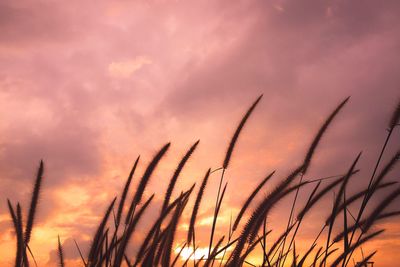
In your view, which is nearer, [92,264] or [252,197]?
[92,264]

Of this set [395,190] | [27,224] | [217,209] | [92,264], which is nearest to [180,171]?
[217,209]

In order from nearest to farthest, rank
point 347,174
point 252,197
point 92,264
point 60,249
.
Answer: point 92,264
point 347,174
point 252,197
point 60,249

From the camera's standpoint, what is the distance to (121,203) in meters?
4.29

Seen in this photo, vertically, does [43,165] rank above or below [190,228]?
above

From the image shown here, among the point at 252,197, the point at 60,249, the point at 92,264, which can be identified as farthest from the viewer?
the point at 60,249

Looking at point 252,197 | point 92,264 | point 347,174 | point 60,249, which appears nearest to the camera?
point 92,264

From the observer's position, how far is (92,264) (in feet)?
12.0

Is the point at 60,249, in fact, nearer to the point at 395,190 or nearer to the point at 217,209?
the point at 217,209

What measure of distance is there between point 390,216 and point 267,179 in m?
1.31

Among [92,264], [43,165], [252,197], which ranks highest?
[43,165]

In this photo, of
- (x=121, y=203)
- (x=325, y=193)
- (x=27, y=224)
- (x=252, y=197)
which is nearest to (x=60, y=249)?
(x=27, y=224)

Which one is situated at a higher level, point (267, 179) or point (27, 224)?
point (267, 179)

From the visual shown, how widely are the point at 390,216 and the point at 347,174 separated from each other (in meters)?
0.97

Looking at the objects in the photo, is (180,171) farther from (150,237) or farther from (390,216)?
(390,216)
